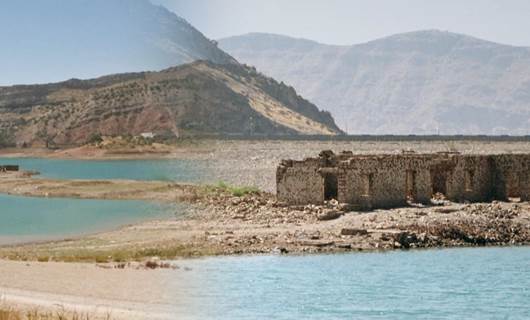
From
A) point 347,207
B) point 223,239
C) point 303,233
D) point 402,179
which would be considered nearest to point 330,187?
point 347,207

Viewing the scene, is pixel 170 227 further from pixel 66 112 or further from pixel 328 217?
pixel 66 112

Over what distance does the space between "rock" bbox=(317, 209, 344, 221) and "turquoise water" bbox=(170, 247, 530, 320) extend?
4674mm

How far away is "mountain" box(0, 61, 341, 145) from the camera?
113 m

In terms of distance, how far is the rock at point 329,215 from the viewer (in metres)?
27.9

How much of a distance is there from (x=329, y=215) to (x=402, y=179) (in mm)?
3290

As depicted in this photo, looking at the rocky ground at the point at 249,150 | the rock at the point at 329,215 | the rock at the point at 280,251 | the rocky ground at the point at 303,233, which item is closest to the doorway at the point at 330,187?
the rocky ground at the point at 303,233

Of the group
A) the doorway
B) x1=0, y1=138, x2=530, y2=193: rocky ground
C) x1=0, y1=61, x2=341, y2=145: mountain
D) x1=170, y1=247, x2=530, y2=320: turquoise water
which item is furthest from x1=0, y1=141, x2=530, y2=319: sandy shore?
x1=0, y1=61, x2=341, y2=145: mountain

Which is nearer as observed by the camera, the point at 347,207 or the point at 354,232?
the point at 354,232

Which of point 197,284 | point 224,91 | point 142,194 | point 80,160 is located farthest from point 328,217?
point 224,91

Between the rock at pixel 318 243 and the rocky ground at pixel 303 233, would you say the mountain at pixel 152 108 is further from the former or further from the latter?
the rock at pixel 318 243

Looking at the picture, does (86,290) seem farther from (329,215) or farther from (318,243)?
(329,215)

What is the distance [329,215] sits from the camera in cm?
2808

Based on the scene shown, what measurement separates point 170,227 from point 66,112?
98881mm

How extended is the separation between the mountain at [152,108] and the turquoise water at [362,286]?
271 ft
